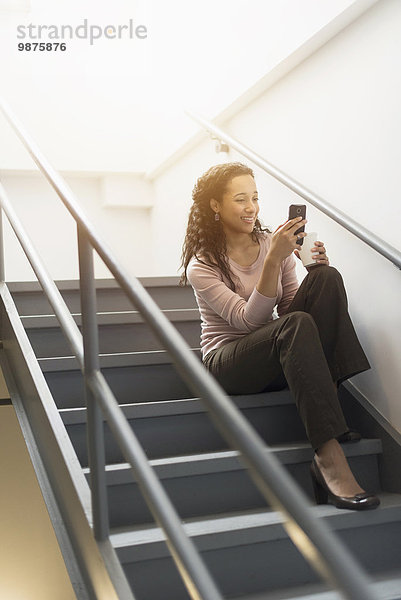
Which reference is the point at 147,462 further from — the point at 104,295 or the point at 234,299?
the point at 104,295

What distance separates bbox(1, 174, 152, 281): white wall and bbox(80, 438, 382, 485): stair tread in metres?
2.49

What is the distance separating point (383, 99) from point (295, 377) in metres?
0.86

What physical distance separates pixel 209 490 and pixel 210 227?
2.67 ft

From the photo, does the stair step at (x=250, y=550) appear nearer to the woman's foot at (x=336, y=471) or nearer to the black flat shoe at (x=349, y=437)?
the woman's foot at (x=336, y=471)

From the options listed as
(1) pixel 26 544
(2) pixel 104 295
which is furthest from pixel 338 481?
(1) pixel 26 544

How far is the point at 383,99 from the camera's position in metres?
2.13

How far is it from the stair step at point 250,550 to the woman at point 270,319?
2.4 inches

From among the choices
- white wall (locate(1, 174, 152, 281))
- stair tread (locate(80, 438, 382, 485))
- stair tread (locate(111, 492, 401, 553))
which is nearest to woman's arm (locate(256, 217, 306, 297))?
stair tread (locate(80, 438, 382, 485))

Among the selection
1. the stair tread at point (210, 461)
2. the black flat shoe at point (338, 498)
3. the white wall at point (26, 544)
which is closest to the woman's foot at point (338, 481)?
the black flat shoe at point (338, 498)

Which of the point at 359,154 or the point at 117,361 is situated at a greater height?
the point at 359,154

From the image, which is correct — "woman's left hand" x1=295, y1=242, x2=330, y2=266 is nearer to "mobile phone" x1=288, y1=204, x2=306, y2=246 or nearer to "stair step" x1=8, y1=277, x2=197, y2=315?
"mobile phone" x1=288, y1=204, x2=306, y2=246

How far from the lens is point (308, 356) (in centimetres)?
183

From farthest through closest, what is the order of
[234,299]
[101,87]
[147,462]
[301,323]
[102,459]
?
1. [101,87]
2. [234,299]
3. [301,323]
4. [102,459]
5. [147,462]

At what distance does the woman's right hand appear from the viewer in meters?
2.01
